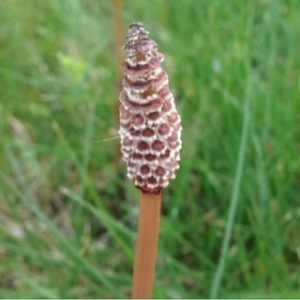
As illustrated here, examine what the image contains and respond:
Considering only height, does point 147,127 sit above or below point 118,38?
below

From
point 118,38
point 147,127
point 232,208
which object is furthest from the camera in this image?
point 118,38

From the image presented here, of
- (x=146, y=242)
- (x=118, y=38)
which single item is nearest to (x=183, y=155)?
(x=118, y=38)

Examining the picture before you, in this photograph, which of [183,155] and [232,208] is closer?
[232,208]

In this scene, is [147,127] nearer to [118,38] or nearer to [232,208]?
[232,208]

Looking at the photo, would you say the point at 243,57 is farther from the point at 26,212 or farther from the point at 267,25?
the point at 26,212

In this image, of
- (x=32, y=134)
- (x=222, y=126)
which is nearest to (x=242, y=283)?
(x=222, y=126)

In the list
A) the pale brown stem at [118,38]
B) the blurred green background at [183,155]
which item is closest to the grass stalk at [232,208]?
the blurred green background at [183,155]

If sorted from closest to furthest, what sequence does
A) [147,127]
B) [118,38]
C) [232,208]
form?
[147,127], [232,208], [118,38]
